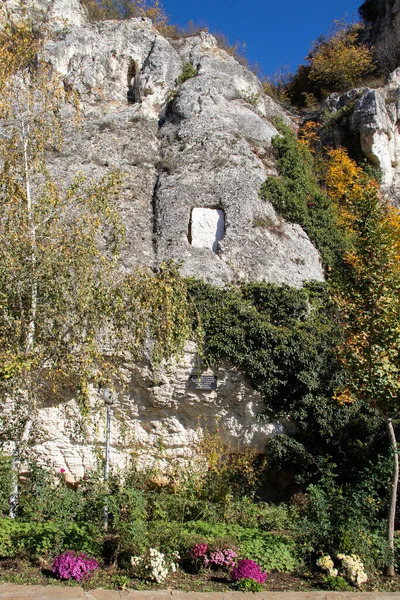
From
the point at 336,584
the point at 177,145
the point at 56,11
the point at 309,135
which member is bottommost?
the point at 336,584

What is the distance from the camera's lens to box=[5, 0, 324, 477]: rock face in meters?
10.4

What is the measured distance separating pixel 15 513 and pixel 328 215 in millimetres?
11434

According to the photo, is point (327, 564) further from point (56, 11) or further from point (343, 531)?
point (56, 11)

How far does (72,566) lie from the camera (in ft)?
20.6

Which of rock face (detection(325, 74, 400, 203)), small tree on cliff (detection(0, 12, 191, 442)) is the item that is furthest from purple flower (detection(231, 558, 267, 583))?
rock face (detection(325, 74, 400, 203))

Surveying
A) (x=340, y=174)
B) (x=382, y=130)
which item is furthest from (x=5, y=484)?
(x=382, y=130)

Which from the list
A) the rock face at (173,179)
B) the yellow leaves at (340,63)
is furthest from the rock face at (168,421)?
the yellow leaves at (340,63)

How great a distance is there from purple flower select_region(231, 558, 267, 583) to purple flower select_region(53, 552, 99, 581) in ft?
6.14

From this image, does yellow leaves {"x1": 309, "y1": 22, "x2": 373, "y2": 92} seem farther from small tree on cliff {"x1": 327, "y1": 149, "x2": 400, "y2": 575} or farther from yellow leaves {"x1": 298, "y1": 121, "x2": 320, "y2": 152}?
small tree on cliff {"x1": 327, "y1": 149, "x2": 400, "y2": 575}

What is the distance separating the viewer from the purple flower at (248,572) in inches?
251

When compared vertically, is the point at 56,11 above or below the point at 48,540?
above

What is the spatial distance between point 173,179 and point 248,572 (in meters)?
10.8

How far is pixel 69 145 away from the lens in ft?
48.6

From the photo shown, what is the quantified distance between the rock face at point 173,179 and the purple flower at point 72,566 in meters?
1.69
